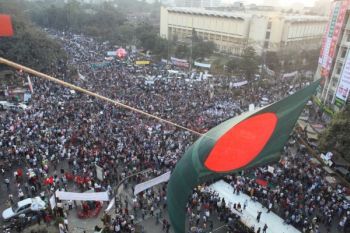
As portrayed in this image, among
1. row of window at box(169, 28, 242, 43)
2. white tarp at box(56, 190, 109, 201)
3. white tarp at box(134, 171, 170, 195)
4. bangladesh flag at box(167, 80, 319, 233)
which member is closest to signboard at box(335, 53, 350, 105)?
white tarp at box(134, 171, 170, 195)

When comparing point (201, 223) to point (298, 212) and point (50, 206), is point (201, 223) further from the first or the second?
point (50, 206)

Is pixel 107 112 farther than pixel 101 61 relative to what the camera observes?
No

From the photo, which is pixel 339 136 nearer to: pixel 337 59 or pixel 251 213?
pixel 251 213

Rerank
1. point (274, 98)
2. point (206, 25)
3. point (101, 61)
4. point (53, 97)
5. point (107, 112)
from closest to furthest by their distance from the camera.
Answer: point (107, 112) < point (53, 97) < point (274, 98) < point (101, 61) < point (206, 25)

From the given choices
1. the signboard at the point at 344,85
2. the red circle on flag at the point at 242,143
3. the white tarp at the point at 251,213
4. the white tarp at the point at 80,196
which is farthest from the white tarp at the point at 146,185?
the signboard at the point at 344,85

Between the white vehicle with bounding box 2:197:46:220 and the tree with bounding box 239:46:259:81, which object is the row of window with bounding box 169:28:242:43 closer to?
the tree with bounding box 239:46:259:81

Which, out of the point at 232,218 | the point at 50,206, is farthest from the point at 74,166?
the point at 232,218
